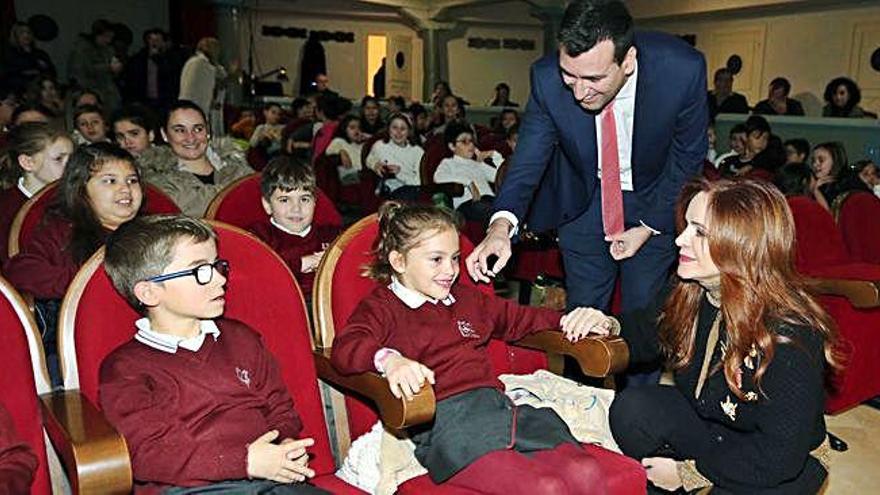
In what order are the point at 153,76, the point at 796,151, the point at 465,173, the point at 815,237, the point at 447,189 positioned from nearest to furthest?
the point at 815,237 → the point at 447,189 → the point at 796,151 → the point at 465,173 → the point at 153,76

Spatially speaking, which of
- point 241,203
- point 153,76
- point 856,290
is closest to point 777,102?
point 856,290

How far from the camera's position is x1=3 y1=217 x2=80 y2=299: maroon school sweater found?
6.87 ft

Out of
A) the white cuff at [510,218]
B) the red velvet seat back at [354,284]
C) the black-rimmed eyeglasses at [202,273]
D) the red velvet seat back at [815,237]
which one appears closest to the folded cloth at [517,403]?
the red velvet seat back at [354,284]

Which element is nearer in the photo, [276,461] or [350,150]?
[276,461]

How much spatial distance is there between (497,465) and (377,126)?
Answer: 6.43 meters

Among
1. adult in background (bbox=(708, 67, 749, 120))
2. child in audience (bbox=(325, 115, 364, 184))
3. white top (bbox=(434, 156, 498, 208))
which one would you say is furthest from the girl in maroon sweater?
adult in background (bbox=(708, 67, 749, 120))

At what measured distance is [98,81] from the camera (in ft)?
27.1

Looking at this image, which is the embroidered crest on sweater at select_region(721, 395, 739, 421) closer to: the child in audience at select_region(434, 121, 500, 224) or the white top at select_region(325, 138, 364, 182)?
the child in audience at select_region(434, 121, 500, 224)

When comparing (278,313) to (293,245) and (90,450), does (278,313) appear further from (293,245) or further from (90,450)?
(293,245)

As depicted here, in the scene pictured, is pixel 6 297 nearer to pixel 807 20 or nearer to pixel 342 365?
pixel 342 365

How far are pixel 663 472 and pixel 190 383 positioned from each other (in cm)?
94

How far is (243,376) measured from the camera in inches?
63.2

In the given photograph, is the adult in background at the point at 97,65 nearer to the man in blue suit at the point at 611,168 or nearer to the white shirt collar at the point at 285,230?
the white shirt collar at the point at 285,230

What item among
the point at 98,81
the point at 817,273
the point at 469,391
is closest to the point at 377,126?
the point at 98,81
